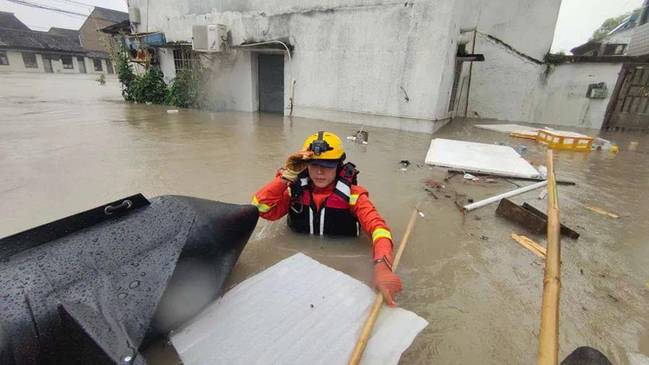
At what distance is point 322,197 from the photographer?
2680 millimetres

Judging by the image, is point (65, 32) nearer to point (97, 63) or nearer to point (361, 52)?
point (97, 63)

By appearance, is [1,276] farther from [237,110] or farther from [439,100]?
[237,110]

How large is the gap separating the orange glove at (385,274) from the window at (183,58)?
12.7 m

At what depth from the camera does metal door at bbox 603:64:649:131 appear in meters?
10.2

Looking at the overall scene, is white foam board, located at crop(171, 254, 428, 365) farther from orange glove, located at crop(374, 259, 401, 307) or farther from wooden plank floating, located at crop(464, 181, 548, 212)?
wooden plank floating, located at crop(464, 181, 548, 212)

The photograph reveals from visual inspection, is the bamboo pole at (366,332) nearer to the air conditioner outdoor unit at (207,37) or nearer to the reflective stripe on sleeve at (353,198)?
the reflective stripe on sleeve at (353,198)

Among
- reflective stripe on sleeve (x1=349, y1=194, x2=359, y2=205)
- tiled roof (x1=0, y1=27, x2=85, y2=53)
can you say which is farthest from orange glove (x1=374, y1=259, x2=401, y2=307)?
tiled roof (x1=0, y1=27, x2=85, y2=53)

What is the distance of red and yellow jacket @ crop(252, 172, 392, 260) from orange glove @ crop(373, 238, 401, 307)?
0.10m

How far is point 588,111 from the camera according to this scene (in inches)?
440

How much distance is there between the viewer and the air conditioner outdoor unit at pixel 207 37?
34.9 ft

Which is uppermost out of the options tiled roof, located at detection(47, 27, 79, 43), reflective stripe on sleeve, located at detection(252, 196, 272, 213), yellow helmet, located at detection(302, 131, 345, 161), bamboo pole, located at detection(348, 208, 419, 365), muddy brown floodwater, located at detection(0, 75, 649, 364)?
tiled roof, located at detection(47, 27, 79, 43)

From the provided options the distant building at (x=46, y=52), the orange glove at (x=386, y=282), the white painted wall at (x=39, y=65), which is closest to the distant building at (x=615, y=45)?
the orange glove at (x=386, y=282)

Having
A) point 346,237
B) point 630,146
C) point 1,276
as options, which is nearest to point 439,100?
point 630,146

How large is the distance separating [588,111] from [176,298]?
1438cm
